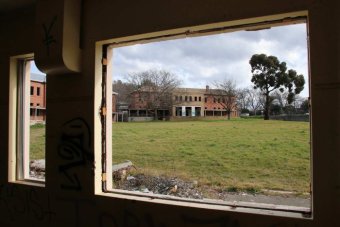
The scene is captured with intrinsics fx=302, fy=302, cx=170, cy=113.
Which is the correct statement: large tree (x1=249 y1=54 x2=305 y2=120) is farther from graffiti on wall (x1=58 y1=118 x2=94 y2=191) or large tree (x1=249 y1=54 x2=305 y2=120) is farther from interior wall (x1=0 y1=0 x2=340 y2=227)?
graffiti on wall (x1=58 y1=118 x2=94 y2=191)

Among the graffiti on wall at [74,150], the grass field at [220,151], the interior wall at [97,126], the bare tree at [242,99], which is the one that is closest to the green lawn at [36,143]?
the grass field at [220,151]

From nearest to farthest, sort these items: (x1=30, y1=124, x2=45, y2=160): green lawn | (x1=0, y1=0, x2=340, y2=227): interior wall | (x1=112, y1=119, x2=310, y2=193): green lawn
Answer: (x1=0, y1=0, x2=340, y2=227): interior wall < (x1=112, y1=119, x2=310, y2=193): green lawn < (x1=30, y1=124, x2=45, y2=160): green lawn

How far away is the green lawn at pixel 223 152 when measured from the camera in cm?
414

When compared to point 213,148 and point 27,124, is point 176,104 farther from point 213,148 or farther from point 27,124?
point 27,124

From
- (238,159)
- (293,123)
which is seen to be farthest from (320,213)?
(238,159)

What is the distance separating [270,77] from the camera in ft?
12.1

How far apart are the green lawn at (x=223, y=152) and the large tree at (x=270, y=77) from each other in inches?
14.9

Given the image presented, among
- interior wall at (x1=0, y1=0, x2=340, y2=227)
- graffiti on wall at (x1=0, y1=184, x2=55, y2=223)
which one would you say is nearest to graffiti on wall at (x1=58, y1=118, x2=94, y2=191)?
interior wall at (x1=0, y1=0, x2=340, y2=227)

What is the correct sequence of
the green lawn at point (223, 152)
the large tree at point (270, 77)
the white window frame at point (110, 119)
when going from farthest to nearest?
the green lawn at point (223, 152)
the large tree at point (270, 77)
the white window frame at point (110, 119)

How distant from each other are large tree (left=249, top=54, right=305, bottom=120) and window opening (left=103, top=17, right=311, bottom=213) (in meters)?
0.07

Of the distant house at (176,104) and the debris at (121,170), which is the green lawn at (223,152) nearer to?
the debris at (121,170)

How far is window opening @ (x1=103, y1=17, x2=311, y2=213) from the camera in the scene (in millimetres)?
3841

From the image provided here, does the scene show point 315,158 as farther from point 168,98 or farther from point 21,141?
point 21,141

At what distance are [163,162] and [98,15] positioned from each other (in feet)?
10.0
